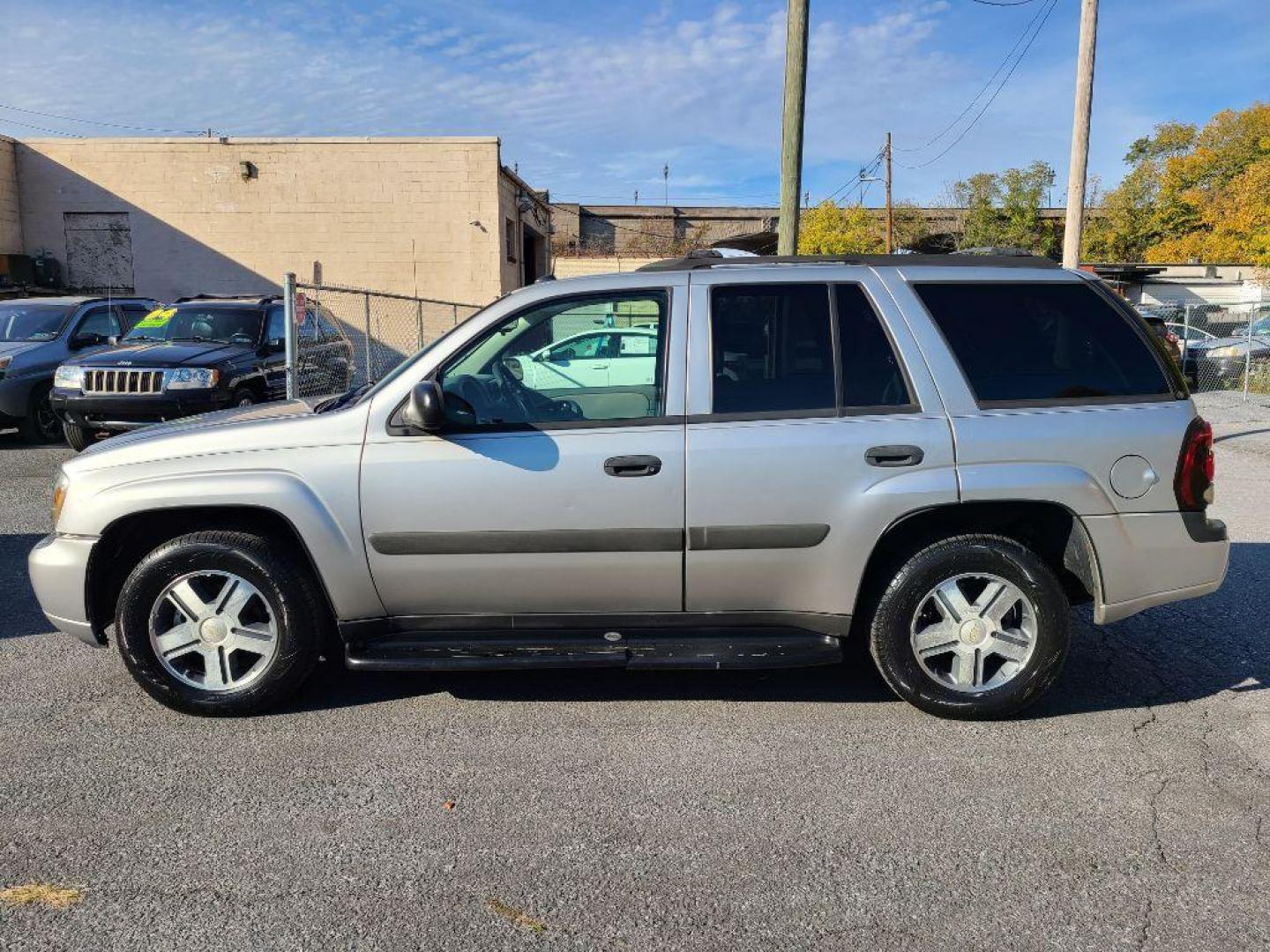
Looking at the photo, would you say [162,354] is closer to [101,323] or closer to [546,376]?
[101,323]

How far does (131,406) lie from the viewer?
9.34m

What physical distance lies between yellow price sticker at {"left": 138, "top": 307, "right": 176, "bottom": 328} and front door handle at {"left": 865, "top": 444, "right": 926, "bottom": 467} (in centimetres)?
968

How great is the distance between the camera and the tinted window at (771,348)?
382 cm

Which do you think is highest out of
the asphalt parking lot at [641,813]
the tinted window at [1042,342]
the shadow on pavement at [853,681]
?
the tinted window at [1042,342]

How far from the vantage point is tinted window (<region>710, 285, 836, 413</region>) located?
150 inches

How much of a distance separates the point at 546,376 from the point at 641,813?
6.40 ft

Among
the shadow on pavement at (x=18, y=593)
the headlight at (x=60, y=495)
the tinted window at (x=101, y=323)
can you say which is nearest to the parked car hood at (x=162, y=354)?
the tinted window at (x=101, y=323)

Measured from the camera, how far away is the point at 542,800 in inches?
130

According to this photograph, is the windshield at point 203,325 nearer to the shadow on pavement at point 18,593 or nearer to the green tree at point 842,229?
the shadow on pavement at point 18,593

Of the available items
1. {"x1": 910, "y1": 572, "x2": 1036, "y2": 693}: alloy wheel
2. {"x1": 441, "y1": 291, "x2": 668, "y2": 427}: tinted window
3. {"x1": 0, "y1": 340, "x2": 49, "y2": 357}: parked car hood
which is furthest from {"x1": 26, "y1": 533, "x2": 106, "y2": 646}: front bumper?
{"x1": 0, "y1": 340, "x2": 49, "y2": 357}: parked car hood

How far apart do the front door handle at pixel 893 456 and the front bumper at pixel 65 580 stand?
313 cm

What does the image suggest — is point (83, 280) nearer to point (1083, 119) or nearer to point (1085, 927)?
point (1083, 119)

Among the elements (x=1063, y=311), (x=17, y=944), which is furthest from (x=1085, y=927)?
(x=17, y=944)

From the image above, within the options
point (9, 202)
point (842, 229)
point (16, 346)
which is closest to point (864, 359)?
point (16, 346)
